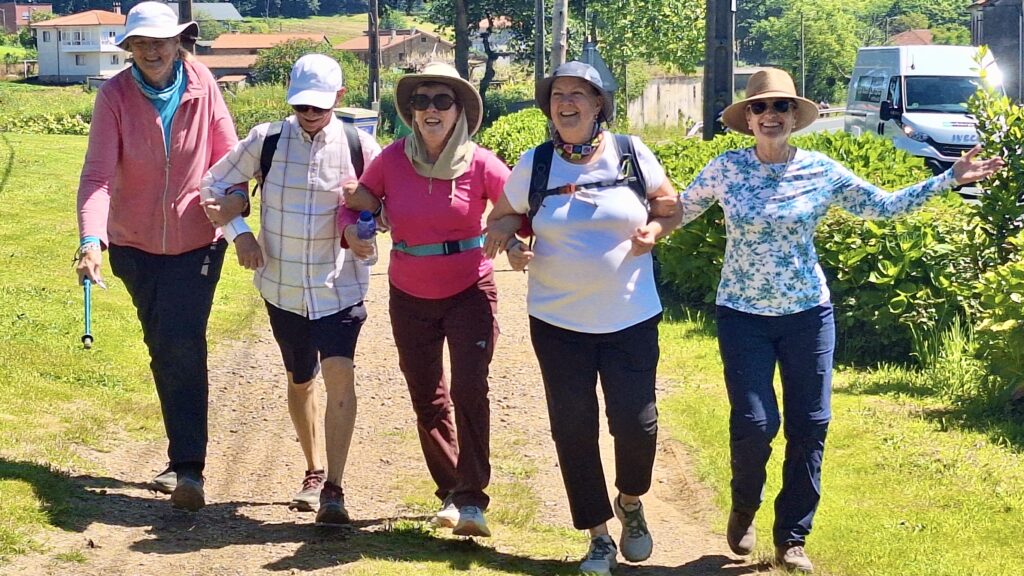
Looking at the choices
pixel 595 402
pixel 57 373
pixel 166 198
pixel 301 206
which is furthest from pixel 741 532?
pixel 57 373

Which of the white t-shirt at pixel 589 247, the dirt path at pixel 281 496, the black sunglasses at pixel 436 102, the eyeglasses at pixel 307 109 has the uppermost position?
the black sunglasses at pixel 436 102

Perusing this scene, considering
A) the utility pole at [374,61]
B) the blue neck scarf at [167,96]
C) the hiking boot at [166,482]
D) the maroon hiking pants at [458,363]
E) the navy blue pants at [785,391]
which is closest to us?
the navy blue pants at [785,391]

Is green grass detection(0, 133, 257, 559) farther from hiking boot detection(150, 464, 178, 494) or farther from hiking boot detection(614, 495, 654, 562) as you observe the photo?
hiking boot detection(614, 495, 654, 562)

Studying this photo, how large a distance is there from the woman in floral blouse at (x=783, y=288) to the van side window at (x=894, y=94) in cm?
1820

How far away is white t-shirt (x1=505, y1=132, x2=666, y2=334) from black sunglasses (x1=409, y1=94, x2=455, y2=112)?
410 mm

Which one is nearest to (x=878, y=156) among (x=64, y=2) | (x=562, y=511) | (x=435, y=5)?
(x=562, y=511)

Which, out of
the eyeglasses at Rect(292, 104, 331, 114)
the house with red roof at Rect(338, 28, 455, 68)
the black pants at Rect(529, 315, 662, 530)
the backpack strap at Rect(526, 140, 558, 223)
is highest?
the house with red roof at Rect(338, 28, 455, 68)

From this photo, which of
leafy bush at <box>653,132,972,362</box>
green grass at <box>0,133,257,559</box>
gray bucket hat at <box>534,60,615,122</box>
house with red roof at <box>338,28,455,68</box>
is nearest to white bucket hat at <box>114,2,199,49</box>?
gray bucket hat at <box>534,60,615,122</box>

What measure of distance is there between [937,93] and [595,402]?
62.6 feet

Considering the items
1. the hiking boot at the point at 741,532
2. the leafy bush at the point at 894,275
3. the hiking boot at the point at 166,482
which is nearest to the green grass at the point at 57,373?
the hiking boot at the point at 166,482

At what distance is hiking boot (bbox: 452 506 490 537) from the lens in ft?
18.2

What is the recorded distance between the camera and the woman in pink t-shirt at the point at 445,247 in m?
5.38

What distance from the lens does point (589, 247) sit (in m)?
5.07

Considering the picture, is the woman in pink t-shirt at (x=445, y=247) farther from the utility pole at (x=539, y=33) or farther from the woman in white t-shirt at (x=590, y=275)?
the utility pole at (x=539, y=33)
